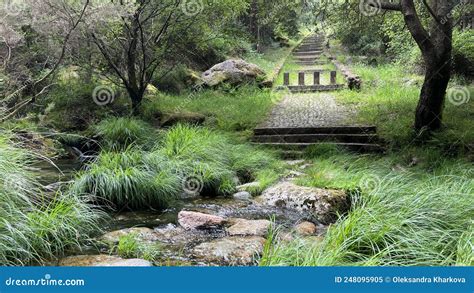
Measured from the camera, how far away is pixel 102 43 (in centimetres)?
1117

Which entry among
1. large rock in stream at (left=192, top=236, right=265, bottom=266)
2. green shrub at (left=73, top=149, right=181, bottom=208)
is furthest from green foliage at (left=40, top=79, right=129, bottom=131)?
large rock in stream at (left=192, top=236, right=265, bottom=266)

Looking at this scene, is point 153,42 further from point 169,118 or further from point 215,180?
point 215,180

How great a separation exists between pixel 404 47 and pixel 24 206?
56.2 ft

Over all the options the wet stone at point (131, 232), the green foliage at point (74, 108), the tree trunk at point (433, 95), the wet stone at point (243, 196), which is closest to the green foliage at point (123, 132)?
the green foliage at point (74, 108)

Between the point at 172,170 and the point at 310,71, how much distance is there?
15840 mm

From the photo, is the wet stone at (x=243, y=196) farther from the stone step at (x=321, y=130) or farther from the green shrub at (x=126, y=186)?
the stone step at (x=321, y=130)

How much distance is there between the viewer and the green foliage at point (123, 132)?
959 centimetres

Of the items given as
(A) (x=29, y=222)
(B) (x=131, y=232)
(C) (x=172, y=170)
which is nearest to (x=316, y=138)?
(C) (x=172, y=170)

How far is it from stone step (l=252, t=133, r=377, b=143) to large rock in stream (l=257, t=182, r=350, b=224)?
342 cm

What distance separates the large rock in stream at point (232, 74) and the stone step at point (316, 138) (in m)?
6.35

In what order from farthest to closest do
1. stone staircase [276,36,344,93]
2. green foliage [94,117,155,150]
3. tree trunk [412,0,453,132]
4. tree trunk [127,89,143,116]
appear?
stone staircase [276,36,344,93], tree trunk [127,89,143,116], green foliage [94,117,155,150], tree trunk [412,0,453,132]

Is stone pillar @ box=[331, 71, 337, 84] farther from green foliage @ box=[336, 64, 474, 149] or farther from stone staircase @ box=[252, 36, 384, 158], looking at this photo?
stone staircase @ box=[252, 36, 384, 158]

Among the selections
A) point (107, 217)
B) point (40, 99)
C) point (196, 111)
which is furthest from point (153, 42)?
point (107, 217)

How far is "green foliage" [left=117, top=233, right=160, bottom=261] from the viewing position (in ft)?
13.4
